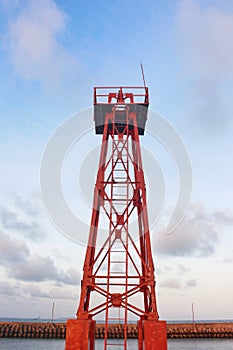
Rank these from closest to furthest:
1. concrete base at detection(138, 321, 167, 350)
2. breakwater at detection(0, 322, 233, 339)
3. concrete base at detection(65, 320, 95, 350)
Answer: concrete base at detection(138, 321, 167, 350)
concrete base at detection(65, 320, 95, 350)
breakwater at detection(0, 322, 233, 339)

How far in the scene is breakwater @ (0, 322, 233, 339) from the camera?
60.2 metres

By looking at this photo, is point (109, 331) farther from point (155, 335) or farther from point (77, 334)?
point (155, 335)

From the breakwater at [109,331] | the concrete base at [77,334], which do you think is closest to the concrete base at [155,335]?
the concrete base at [77,334]

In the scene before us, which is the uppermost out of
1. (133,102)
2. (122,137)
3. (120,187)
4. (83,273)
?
(133,102)

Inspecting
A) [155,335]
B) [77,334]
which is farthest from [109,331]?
[155,335]

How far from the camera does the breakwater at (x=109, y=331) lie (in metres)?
60.2

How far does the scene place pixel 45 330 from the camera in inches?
2424

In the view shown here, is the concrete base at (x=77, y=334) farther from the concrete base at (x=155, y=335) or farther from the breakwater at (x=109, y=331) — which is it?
the breakwater at (x=109, y=331)

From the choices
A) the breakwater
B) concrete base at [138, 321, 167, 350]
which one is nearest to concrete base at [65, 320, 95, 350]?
concrete base at [138, 321, 167, 350]

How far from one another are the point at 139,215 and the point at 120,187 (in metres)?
1.70

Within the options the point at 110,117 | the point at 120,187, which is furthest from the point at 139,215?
the point at 110,117

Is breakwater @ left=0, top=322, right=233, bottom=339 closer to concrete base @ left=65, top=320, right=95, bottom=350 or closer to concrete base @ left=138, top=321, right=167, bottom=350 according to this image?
concrete base @ left=65, top=320, right=95, bottom=350

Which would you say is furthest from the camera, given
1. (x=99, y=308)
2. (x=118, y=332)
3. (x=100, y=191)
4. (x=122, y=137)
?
(x=118, y=332)

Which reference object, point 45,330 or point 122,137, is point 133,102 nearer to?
point 122,137
